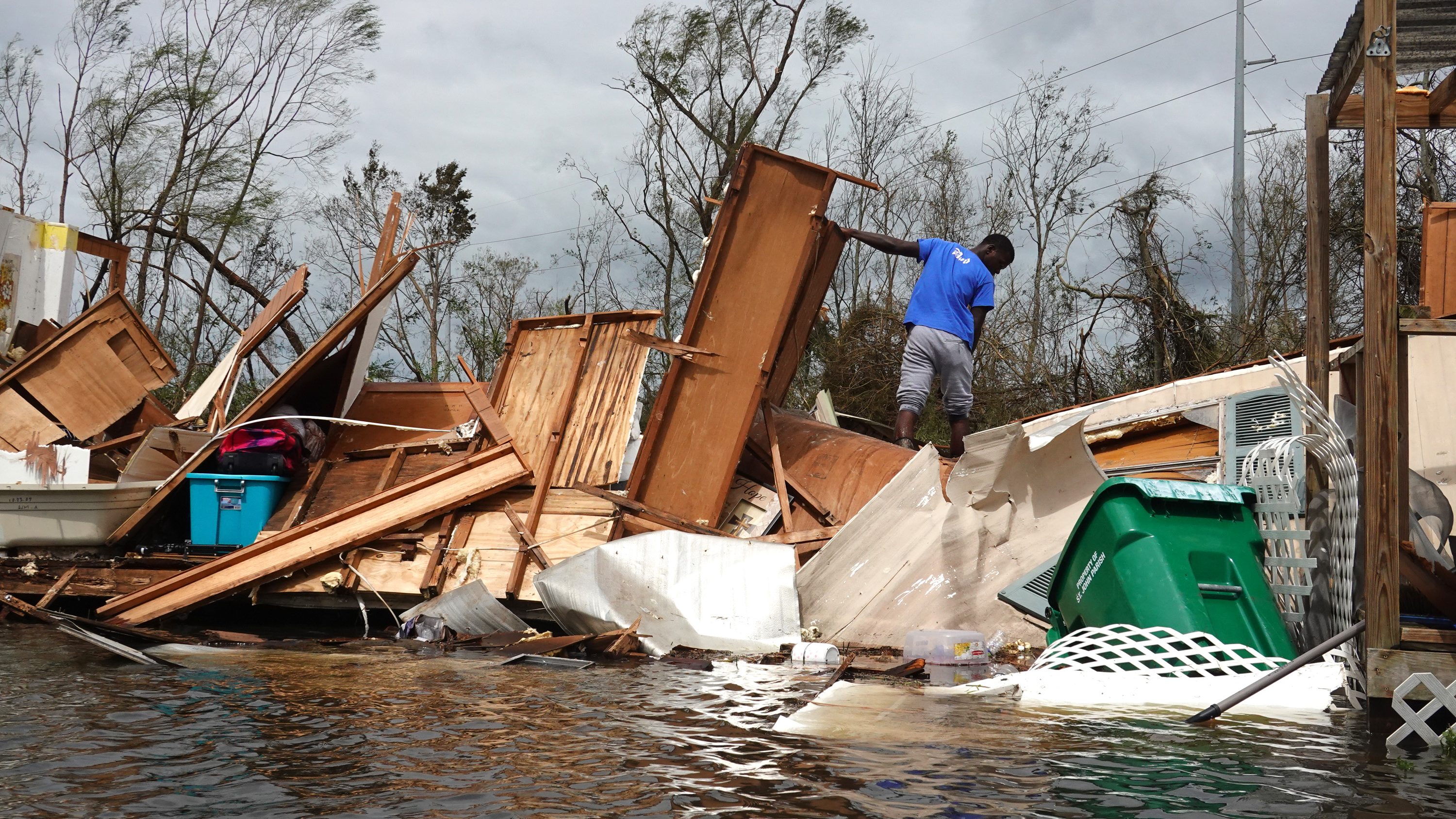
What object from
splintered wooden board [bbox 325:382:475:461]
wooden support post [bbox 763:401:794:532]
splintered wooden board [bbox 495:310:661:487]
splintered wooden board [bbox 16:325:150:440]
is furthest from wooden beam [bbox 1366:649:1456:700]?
splintered wooden board [bbox 16:325:150:440]

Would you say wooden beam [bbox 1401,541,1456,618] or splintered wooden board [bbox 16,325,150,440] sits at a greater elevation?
splintered wooden board [bbox 16,325,150,440]

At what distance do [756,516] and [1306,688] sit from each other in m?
3.66

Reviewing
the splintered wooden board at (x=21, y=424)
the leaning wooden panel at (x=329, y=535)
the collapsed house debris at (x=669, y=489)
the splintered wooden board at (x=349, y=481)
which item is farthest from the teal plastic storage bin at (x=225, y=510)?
the splintered wooden board at (x=21, y=424)

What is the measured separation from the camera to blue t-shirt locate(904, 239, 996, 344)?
726 cm

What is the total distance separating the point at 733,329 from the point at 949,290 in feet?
5.10

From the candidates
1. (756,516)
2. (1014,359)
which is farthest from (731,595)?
(1014,359)

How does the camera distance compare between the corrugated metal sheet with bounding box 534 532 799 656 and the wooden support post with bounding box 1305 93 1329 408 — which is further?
the corrugated metal sheet with bounding box 534 532 799 656

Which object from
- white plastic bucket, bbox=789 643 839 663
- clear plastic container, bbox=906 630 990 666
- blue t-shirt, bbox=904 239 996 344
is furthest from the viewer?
blue t-shirt, bbox=904 239 996 344

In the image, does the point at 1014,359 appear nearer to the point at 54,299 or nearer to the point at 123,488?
the point at 123,488

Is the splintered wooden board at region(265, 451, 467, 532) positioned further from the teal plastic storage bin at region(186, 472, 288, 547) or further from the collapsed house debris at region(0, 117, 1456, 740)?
the teal plastic storage bin at region(186, 472, 288, 547)

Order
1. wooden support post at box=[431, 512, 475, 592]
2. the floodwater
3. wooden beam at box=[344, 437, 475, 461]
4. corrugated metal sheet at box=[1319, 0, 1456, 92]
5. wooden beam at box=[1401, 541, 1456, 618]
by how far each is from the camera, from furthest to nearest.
Result: wooden beam at box=[344, 437, 475, 461], wooden support post at box=[431, 512, 475, 592], corrugated metal sheet at box=[1319, 0, 1456, 92], wooden beam at box=[1401, 541, 1456, 618], the floodwater

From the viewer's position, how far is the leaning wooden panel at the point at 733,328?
681 cm

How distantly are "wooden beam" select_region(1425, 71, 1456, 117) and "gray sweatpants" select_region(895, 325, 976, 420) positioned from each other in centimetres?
316

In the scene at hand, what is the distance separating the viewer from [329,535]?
6.55 meters
